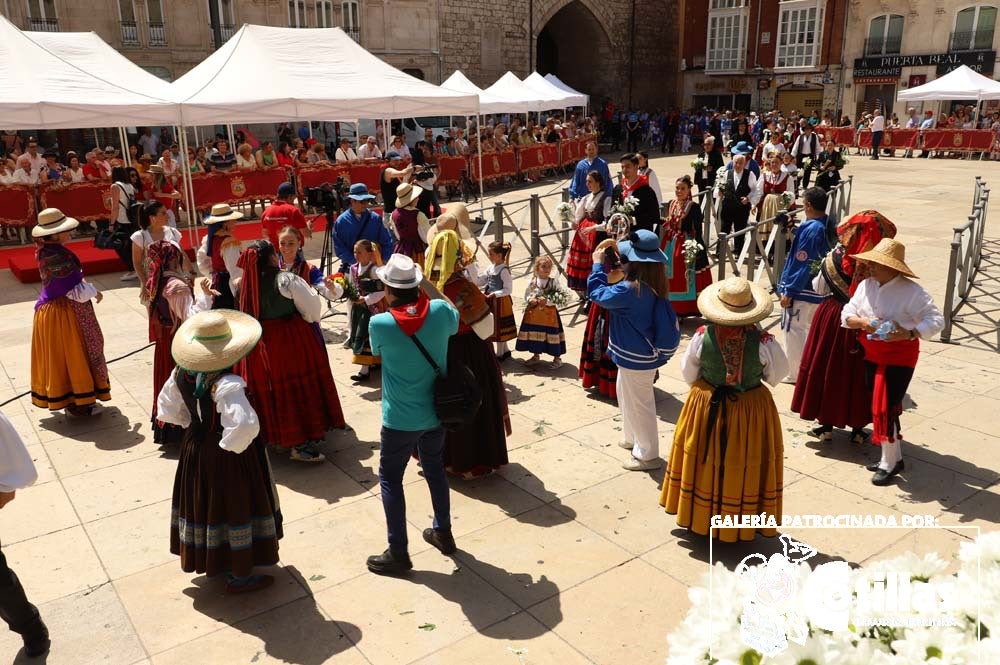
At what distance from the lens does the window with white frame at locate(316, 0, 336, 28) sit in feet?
94.1

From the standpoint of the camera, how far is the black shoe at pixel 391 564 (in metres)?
4.37

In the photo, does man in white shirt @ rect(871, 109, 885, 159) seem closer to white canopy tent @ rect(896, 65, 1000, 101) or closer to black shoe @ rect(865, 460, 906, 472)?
white canopy tent @ rect(896, 65, 1000, 101)

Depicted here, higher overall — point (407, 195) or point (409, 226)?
point (407, 195)

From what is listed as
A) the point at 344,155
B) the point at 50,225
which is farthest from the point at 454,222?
the point at 344,155

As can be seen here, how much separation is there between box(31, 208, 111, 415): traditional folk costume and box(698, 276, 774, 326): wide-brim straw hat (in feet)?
16.2

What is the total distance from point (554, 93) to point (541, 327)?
18.0m

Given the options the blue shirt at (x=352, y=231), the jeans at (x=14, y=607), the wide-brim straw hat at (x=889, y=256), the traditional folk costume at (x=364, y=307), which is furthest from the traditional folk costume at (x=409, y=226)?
the jeans at (x=14, y=607)

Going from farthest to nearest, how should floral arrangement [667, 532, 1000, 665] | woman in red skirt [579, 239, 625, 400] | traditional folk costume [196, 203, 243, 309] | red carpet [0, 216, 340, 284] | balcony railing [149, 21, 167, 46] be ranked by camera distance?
balcony railing [149, 21, 167, 46], red carpet [0, 216, 340, 284], woman in red skirt [579, 239, 625, 400], traditional folk costume [196, 203, 243, 309], floral arrangement [667, 532, 1000, 665]

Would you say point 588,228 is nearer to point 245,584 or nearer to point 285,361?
point 285,361

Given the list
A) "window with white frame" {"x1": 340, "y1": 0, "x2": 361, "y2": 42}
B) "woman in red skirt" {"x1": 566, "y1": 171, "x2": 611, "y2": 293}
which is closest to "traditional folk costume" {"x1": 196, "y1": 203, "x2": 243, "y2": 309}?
"woman in red skirt" {"x1": 566, "y1": 171, "x2": 611, "y2": 293}

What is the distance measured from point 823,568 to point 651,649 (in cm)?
228

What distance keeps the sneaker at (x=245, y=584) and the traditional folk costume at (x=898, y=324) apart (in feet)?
12.6

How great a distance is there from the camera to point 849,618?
5.27 feet

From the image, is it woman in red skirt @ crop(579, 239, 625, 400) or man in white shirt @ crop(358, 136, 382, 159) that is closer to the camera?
woman in red skirt @ crop(579, 239, 625, 400)
